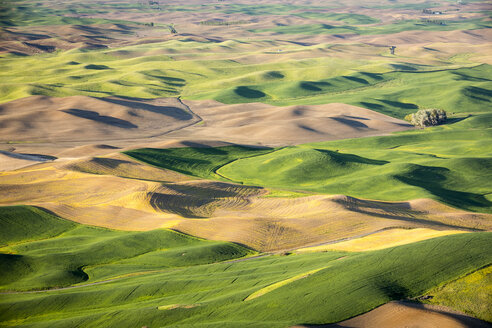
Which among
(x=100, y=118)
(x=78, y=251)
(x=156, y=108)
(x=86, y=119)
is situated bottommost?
(x=156, y=108)

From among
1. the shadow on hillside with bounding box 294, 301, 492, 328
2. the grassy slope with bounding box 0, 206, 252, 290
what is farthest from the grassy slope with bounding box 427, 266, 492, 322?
the grassy slope with bounding box 0, 206, 252, 290

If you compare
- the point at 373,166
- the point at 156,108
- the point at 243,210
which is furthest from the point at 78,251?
the point at 156,108

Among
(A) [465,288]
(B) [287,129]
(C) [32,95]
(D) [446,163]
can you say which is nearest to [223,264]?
(A) [465,288]

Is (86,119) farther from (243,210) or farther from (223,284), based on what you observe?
(223,284)

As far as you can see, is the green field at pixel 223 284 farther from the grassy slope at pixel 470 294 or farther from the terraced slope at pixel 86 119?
the terraced slope at pixel 86 119

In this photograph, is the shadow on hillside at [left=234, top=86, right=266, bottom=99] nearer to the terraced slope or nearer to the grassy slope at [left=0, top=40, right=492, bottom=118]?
the grassy slope at [left=0, top=40, right=492, bottom=118]

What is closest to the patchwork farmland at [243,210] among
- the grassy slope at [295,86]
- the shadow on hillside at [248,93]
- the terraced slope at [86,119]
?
the terraced slope at [86,119]

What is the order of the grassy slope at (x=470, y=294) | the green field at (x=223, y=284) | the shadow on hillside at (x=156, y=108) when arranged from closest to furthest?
1. the grassy slope at (x=470, y=294)
2. the green field at (x=223, y=284)
3. the shadow on hillside at (x=156, y=108)
